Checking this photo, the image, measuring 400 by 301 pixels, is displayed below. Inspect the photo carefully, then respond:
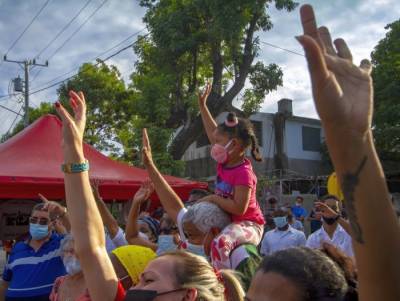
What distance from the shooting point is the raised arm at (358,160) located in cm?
113

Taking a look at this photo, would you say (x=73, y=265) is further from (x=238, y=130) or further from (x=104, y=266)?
(x=238, y=130)

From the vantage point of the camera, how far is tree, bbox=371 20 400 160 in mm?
19297

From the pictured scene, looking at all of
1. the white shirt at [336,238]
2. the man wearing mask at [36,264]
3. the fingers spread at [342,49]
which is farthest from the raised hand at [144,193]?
the fingers spread at [342,49]

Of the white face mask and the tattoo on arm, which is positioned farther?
the white face mask

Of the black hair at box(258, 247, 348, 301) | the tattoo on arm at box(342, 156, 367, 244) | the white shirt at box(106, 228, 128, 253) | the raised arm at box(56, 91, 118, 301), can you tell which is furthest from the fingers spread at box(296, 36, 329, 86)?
the white shirt at box(106, 228, 128, 253)

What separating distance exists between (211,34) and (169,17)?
1.50m

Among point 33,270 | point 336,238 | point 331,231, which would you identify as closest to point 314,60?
point 33,270

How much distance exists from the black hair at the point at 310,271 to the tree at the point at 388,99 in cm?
1866

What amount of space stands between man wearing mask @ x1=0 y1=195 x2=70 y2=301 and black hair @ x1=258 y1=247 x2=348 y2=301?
2.87 meters

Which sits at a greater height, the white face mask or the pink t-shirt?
the pink t-shirt

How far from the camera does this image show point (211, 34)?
15055mm

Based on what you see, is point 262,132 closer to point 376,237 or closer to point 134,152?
point 134,152

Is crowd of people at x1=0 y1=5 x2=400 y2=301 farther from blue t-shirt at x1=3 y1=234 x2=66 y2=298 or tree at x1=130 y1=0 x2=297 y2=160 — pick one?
tree at x1=130 y1=0 x2=297 y2=160

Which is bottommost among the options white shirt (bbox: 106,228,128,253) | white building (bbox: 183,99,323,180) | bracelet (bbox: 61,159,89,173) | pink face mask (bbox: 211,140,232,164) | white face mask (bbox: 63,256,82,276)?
white face mask (bbox: 63,256,82,276)
